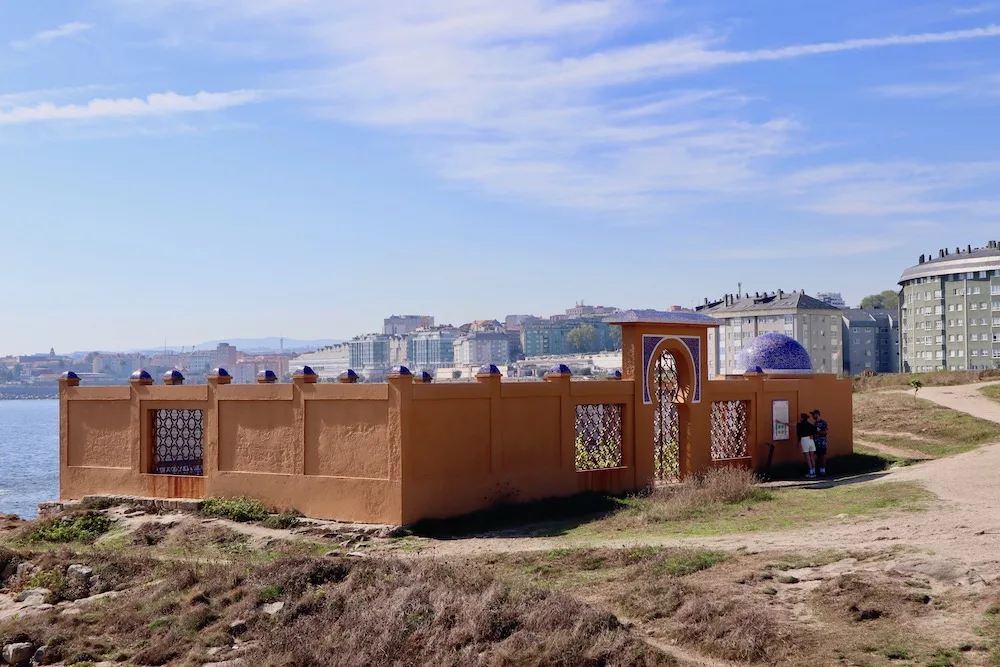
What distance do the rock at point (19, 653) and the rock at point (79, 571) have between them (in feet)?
8.46

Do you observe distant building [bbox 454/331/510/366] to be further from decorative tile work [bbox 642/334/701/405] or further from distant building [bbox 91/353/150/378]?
decorative tile work [bbox 642/334/701/405]

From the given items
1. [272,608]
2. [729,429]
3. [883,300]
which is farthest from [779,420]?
[883,300]

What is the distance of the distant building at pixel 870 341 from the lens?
102188mm

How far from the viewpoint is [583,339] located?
181 m

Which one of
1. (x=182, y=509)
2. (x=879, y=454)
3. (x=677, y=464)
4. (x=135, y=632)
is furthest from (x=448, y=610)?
(x=879, y=454)

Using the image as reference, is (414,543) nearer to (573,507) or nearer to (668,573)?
(573,507)

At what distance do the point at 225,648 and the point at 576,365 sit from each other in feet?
432

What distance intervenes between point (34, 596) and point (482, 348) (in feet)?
557

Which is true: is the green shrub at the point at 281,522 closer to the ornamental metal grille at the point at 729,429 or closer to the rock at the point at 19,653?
the rock at the point at 19,653

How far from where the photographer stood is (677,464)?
71.4ft

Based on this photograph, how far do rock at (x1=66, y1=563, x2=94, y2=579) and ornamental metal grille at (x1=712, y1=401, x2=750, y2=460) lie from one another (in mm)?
13234

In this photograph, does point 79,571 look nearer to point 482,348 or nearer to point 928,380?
point 928,380

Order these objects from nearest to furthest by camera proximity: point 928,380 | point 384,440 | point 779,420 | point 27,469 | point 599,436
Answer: point 384,440, point 599,436, point 779,420, point 928,380, point 27,469

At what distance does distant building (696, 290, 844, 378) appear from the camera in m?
91.1
